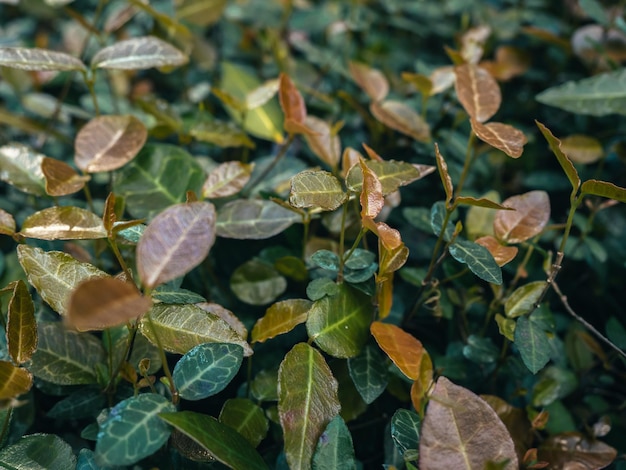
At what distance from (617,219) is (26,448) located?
1203 mm

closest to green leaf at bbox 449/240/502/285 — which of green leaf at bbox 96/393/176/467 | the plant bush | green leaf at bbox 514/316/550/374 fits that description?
the plant bush

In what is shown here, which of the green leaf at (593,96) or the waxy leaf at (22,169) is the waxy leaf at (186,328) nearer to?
the waxy leaf at (22,169)

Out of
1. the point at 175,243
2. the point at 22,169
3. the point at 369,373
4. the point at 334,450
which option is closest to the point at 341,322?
the point at 369,373

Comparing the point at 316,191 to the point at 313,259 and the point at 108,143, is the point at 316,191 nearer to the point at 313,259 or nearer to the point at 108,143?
the point at 313,259

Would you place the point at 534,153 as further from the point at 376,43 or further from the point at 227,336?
the point at 227,336

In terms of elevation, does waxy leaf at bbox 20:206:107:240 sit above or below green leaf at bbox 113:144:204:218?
above

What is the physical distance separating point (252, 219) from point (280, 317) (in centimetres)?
21

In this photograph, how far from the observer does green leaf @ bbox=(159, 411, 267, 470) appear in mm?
653

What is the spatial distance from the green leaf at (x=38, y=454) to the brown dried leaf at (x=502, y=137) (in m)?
0.75

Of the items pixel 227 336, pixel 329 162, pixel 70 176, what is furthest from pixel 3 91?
pixel 227 336

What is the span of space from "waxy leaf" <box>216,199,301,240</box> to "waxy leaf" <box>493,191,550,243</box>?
1.14 feet

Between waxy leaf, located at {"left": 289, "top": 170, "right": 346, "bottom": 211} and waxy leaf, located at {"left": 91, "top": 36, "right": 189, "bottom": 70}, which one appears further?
waxy leaf, located at {"left": 91, "top": 36, "right": 189, "bottom": 70}

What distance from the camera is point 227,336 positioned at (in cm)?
77

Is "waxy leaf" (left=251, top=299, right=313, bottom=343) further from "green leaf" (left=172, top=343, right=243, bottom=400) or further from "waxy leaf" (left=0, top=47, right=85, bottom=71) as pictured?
"waxy leaf" (left=0, top=47, right=85, bottom=71)
